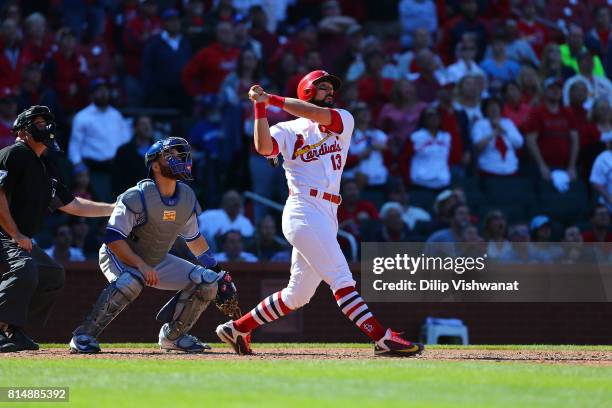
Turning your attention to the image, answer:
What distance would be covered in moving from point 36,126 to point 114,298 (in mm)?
1529

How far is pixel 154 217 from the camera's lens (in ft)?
31.9

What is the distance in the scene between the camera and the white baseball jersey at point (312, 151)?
9633 mm

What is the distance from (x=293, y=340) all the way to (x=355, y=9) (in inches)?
307

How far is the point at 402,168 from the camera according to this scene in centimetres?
1612

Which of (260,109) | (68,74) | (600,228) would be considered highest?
(68,74)

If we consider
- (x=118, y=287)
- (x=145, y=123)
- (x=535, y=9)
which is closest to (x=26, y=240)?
(x=118, y=287)

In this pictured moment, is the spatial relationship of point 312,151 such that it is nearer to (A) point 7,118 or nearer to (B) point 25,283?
(B) point 25,283

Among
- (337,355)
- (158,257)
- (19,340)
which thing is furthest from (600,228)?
(19,340)

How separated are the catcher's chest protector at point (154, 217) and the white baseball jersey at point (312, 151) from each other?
85cm

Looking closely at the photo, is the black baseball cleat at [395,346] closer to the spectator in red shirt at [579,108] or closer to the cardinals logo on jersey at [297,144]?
the cardinals logo on jersey at [297,144]

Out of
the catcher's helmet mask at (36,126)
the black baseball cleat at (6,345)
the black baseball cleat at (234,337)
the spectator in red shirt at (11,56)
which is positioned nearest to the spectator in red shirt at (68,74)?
the spectator in red shirt at (11,56)

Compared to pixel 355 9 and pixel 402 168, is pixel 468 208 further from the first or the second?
pixel 355 9

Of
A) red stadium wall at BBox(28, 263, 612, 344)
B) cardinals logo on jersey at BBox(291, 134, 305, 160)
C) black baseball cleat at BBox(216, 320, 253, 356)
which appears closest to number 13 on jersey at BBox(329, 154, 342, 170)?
cardinals logo on jersey at BBox(291, 134, 305, 160)

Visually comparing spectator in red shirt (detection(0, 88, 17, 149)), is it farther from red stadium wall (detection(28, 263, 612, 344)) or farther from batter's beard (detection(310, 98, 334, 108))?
batter's beard (detection(310, 98, 334, 108))
